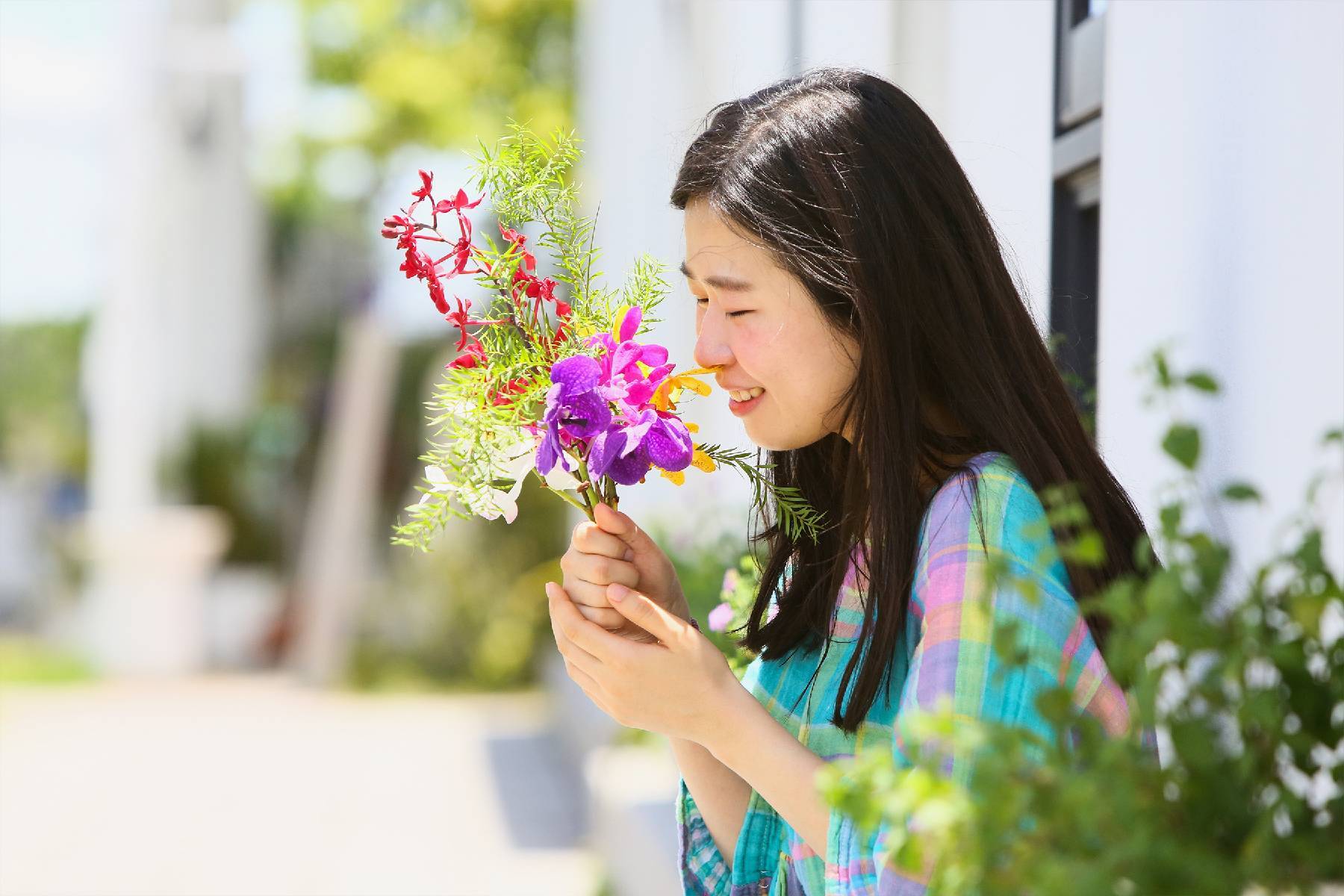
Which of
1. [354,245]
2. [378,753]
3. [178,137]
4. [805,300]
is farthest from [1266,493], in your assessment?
[354,245]

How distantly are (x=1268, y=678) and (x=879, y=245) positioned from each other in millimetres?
604

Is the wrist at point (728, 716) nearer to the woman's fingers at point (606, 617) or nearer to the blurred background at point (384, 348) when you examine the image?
the woman's fingers at point (606, 617)

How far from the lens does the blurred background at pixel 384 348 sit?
140 centimetres

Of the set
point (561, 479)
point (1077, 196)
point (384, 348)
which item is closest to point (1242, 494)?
point (561, 479)

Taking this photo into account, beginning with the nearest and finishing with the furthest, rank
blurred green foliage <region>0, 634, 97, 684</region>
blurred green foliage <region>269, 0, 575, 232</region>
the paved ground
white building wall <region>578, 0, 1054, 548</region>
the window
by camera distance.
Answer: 1. the window
2. white building wall <region>578, 0, 1054, 548</region>
3. the paved ground
4. blurred green foliage <region>0, 634, 97, 684</region>
5. blurred green foliage <region>269, 0, 575, 232</region>

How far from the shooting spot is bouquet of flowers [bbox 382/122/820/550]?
3.82ft

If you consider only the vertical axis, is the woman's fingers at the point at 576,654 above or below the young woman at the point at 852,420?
below

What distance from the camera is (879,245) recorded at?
1.28m

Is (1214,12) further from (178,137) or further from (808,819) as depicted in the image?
(178,137)

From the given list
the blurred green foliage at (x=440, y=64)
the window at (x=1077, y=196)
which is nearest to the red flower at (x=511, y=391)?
the window at (x=1077, y=196)

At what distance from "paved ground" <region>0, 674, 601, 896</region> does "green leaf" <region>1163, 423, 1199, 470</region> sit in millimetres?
3567

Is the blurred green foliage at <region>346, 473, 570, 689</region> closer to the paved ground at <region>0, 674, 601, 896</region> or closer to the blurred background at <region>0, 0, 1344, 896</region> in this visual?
the blurred background at <region>0, 0, 1344, 896</region>

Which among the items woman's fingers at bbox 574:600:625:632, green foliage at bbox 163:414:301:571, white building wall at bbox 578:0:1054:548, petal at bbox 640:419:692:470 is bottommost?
green foliage at bbox 163:414:301:571

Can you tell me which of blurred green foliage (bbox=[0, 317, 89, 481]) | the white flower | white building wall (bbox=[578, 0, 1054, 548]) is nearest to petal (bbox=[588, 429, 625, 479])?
the white flower
